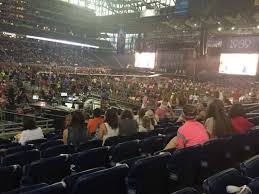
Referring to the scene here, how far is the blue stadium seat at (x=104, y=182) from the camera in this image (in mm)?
2900

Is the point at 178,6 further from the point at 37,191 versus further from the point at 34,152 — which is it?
the point at 37,191

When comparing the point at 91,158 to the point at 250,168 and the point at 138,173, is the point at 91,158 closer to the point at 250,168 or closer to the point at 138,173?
the point at 138,173

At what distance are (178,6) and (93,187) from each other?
54.3 feet

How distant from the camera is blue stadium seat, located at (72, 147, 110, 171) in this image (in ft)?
13.9

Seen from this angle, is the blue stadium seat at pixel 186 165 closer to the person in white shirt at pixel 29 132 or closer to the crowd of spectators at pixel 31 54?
the person in white shirt at pixel 29 132

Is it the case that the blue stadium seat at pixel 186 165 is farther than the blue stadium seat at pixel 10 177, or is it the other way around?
the blue stadium seat at pixel 186 165

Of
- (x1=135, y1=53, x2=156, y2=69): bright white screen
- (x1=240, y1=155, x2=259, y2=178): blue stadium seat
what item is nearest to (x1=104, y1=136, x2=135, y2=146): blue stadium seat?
(x1=240, y1=155, x2=259, y2=178): blue stadium seat

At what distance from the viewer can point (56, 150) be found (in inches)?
198

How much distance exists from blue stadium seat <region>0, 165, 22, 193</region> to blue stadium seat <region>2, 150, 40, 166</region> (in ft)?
2.42

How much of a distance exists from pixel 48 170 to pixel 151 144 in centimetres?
185

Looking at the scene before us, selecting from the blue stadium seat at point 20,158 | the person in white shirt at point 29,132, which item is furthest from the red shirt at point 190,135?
the person in white shirt at point 29,132

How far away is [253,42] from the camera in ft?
62.5

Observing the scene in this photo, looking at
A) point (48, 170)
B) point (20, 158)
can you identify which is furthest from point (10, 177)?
point (20, 158)

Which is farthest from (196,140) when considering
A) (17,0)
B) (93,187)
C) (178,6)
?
(17,0)
